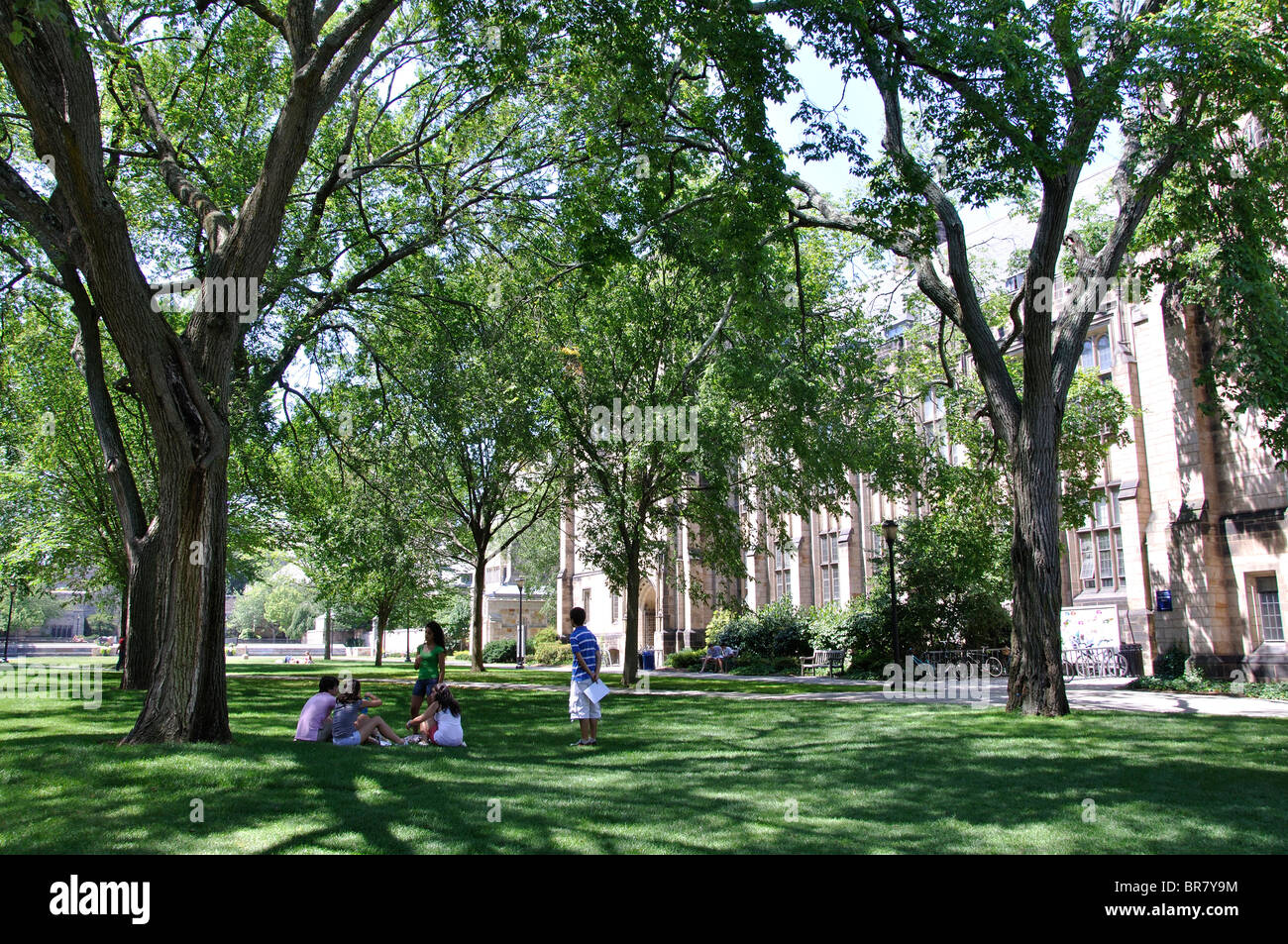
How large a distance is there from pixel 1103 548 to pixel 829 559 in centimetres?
1326

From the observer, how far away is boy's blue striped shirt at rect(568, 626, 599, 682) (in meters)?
10.7

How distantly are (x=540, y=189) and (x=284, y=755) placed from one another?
12.3 meters

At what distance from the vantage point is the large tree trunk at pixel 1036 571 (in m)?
12.9

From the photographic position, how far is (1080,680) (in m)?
23.4

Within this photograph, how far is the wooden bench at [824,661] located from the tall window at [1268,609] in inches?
440

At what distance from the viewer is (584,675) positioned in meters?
11.0

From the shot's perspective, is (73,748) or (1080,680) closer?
(73,748)

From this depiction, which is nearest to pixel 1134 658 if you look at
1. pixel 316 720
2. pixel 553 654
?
pixel 316 720

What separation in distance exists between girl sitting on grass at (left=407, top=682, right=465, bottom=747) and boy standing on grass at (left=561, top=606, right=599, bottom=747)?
1462 millimetres

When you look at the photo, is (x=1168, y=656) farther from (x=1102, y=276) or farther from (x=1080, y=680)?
(x=1102, y=276)

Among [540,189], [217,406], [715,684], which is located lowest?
[715,684]

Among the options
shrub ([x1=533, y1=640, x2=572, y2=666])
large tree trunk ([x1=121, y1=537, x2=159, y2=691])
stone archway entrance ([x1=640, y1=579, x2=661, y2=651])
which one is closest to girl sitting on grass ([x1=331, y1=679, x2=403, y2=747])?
large tree trunk ([x1=121, y1=537, x2=159, y2=691])

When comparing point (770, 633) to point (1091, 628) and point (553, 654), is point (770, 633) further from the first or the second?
point (553, 654)
